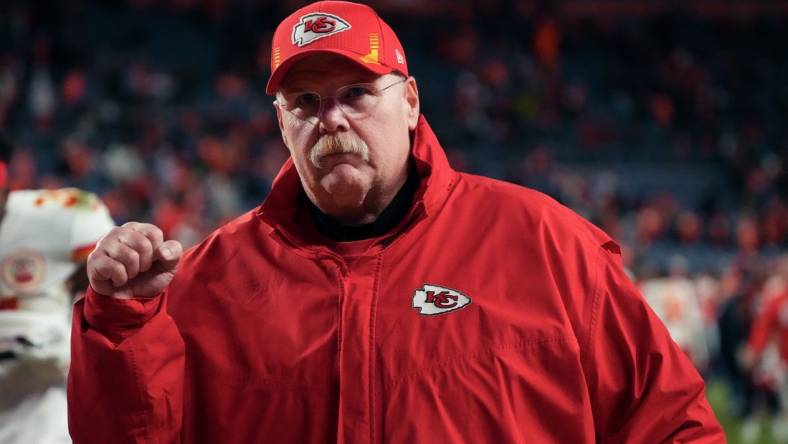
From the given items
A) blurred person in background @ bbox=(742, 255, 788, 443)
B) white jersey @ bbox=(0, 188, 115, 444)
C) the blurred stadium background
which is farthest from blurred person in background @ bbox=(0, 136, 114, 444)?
blurred person in background @ bbox=(742, 255, 788, 443)

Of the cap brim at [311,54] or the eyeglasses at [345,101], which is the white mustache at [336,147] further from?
the cap brim at [311,54]

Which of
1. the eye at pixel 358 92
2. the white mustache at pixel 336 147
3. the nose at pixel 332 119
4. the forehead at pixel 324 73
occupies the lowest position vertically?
the white mustache at pixel 336 147

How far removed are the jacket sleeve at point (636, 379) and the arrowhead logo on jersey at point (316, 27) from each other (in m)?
0.83

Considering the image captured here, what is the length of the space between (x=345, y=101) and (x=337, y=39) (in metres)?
0.15

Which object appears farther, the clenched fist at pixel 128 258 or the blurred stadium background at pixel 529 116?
the blurred stadium background at pixel 529 116

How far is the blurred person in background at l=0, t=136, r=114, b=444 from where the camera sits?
289 cm

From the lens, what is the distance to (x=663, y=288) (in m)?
Result: 10.0

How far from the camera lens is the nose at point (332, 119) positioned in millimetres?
2424

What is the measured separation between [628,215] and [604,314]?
49.9ft

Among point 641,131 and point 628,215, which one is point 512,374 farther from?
point 641,131

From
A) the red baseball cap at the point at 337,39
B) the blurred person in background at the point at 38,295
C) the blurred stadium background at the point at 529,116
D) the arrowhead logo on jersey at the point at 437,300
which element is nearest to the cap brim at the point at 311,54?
the red baseball cap at the point at 337,39

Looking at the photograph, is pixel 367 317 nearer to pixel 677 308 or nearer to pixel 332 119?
pixel 332 119

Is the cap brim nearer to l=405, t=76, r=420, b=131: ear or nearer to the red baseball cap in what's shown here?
the red baseball cap

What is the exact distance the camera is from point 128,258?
2.06 meters
